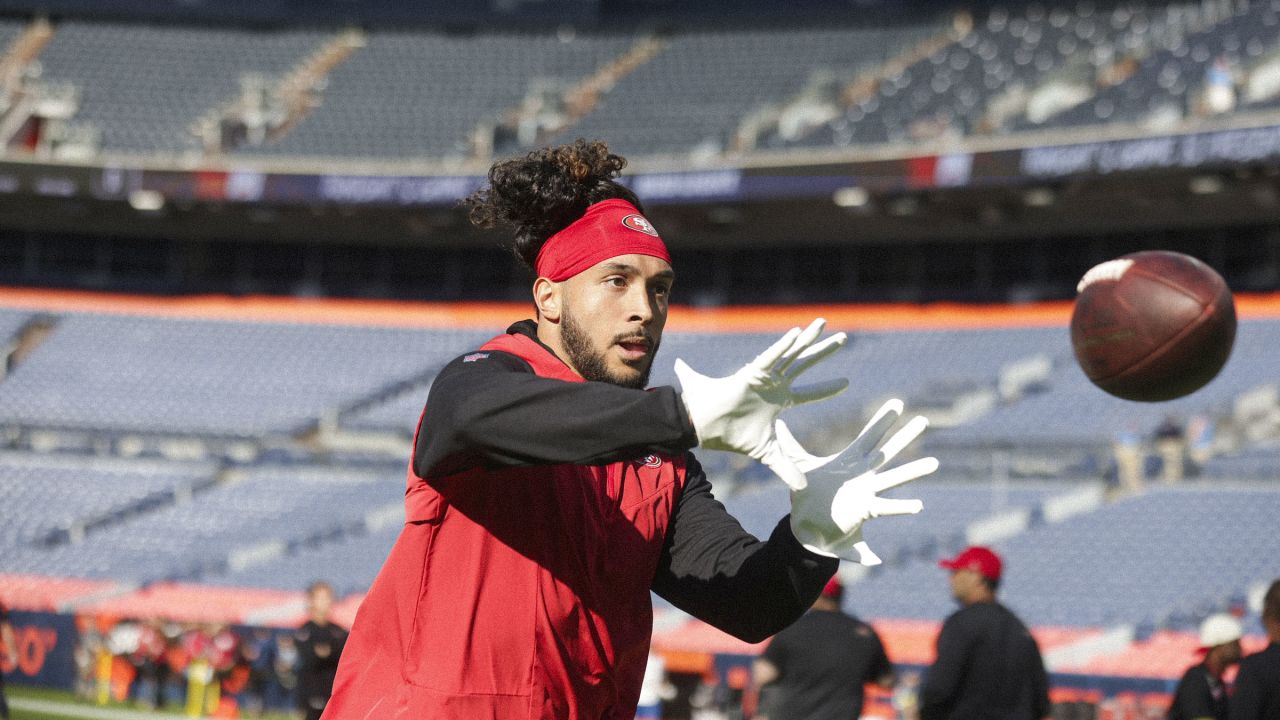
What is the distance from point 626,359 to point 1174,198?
20.8 metres

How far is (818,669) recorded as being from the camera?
6832 mm

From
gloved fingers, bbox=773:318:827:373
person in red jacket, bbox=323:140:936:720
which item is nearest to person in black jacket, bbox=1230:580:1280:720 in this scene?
person in red jacket, bbox=323:140:936:720

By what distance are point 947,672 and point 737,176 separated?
58.1 feet

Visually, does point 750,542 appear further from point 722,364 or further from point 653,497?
point 722,364

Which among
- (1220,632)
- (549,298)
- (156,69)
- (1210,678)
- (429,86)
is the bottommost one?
Result: (1210,678)

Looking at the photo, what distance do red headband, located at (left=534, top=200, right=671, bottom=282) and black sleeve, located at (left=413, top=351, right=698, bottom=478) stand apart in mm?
409

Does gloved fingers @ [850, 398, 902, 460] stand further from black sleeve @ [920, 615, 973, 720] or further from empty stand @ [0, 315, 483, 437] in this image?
empty stand @ [0, 315, 483, 437]

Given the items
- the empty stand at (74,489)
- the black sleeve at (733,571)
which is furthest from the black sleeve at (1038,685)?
the empty stand at (74,489)

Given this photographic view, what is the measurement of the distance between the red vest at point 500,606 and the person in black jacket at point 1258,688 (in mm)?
3925

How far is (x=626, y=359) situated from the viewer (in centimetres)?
271

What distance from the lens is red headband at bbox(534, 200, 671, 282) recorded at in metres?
2.74

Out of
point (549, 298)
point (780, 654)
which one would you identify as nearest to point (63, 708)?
point (780, 654)

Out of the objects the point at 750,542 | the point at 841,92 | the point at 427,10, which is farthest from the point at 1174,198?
the point at 750,542

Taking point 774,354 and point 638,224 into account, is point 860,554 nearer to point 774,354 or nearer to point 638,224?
point 774,354
